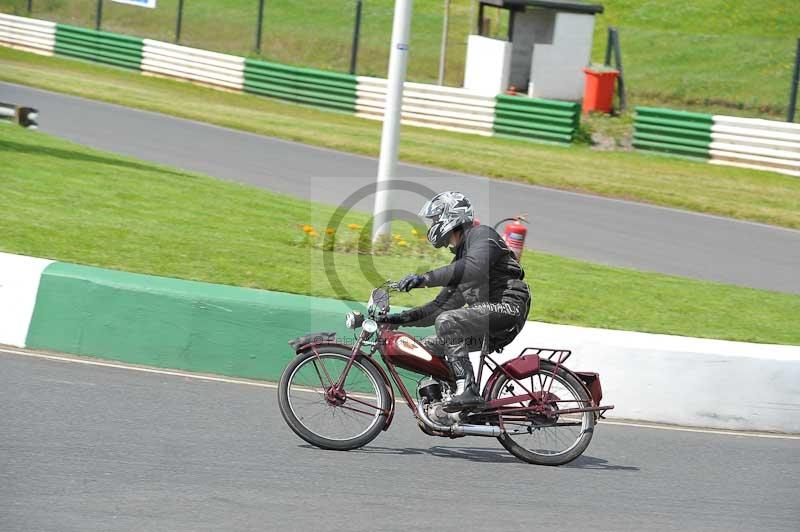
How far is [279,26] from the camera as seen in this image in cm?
4044

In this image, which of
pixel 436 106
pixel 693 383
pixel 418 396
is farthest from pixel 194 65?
pixel 418 396

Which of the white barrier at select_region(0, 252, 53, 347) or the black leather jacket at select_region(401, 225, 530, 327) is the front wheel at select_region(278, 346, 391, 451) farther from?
the white barrier at select_region(0, 252, 53, 347)

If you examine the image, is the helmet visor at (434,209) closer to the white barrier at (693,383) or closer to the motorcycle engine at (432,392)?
the motorcycle engine at (432,392)

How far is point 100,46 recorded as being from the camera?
3509cm

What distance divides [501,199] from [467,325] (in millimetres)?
12564

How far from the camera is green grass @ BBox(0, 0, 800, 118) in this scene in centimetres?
3578

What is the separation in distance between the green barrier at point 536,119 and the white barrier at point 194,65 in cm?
837

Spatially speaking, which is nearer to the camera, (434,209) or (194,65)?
(434,209)

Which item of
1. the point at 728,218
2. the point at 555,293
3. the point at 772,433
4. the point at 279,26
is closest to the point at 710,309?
the point at 555,293

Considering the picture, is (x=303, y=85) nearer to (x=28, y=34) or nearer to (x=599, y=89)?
(x=599, y=89)

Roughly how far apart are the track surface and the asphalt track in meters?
6.19

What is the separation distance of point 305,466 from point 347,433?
667 millimetres

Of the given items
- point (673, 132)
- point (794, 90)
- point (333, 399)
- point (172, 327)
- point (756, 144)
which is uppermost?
point (794, 90)

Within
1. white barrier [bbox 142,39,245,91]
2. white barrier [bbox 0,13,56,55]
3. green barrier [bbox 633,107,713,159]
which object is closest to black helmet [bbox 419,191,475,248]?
green barrier [bbox 633,107,713,159]
